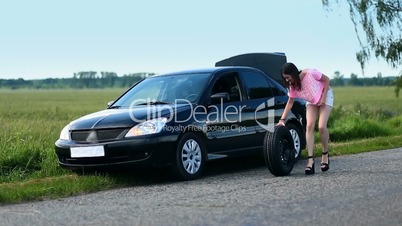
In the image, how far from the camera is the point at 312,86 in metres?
10.8

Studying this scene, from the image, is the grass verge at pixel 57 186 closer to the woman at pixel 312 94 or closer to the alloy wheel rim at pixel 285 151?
the alloy wheel rim at pixel 285 151

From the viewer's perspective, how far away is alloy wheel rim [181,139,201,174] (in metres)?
10.3

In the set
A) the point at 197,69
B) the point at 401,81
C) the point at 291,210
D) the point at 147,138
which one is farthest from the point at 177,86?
the point at 401,81

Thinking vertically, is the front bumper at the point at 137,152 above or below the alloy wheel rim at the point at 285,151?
above

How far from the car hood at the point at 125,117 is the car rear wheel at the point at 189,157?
1.36ft

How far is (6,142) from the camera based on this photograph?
12.5m

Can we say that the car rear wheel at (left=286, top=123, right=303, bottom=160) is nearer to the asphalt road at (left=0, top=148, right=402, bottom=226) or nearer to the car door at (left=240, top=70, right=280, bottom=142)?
the car door at (left=240, top=70, right=280, bottom=142)

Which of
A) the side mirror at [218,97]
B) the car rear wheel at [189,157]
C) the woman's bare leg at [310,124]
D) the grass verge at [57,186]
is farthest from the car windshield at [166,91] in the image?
the woman's bare leg at [310,124]

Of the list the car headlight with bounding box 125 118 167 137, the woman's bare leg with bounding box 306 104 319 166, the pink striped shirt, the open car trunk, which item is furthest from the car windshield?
the open car trunk

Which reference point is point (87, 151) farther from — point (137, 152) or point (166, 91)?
point (166, 91)

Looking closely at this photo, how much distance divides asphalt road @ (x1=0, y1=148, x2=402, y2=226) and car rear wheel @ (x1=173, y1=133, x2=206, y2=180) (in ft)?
0.51

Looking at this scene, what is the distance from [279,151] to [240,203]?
2.87 meters

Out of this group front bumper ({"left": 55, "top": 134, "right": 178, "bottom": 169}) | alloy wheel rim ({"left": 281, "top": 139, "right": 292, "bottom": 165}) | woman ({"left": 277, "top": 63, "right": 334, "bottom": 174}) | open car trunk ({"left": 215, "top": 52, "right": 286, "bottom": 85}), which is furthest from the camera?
open car trunk ({"left": 215, "top": 52, "right": 286, "bottom": 85})

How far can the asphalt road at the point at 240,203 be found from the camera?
279 inches
